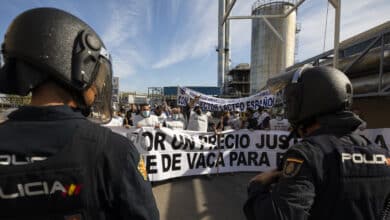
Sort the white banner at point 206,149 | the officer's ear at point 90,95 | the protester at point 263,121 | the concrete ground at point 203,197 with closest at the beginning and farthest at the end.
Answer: the officer's ear at point 90,95
the concrete ground at point 203,197
the white banner at point 206,149
the protester at point 263,121

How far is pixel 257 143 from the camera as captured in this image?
624 cm

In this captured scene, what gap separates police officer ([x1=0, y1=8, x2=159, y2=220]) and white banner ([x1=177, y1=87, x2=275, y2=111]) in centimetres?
697

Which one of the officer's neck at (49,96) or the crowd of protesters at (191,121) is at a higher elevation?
the officer's neck at (49,96)

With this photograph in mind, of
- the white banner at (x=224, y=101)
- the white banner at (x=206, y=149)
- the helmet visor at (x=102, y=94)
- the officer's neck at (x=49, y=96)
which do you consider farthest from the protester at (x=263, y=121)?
the officer's neck at (x=49, y=96)

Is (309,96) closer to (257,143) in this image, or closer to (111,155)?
(111,155)

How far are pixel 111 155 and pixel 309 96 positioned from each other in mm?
1078

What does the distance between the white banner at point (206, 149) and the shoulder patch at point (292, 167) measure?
445 cm

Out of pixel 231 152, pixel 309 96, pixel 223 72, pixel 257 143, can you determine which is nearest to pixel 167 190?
pixel 231 152

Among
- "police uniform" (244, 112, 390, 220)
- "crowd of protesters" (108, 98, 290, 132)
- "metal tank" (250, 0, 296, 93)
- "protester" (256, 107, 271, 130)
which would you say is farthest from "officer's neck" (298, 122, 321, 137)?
"metal tank" (250, 0, 296, 93)

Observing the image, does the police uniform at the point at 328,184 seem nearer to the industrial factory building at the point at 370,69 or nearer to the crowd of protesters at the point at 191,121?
the crowd of protesters at the point at 191,121

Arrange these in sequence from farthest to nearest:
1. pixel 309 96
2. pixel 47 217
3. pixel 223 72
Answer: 1. pixel 223 72
2. pixel 309 96
3. pixel 47 217

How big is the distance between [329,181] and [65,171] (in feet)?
3.53

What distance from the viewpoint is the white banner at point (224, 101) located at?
768cm

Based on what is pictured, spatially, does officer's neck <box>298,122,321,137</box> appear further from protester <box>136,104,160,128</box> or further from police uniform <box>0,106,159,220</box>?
protester <box>136,104,160,128</box>
